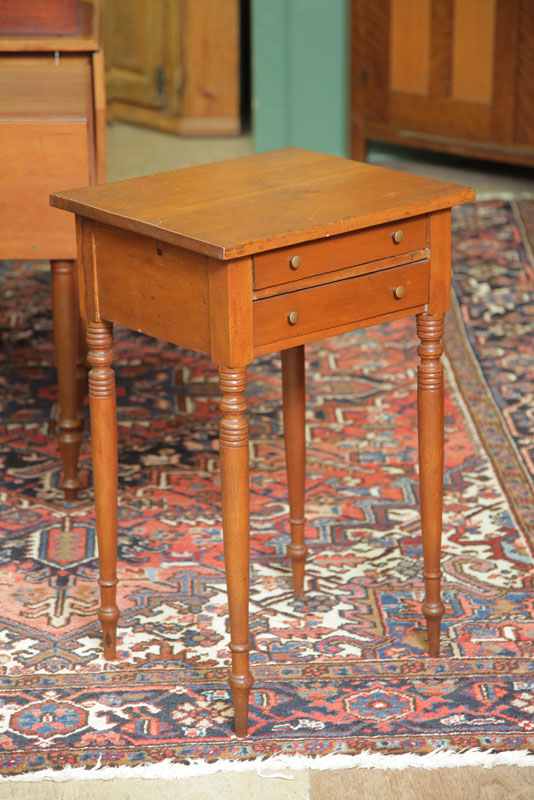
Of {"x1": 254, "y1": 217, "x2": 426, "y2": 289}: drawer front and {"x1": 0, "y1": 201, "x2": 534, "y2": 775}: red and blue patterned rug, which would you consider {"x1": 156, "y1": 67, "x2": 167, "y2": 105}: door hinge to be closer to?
{"x1": 0, "y1": 201, "x2": 534, "y2": 775}: red and blue patterned rug

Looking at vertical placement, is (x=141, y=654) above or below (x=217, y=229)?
below

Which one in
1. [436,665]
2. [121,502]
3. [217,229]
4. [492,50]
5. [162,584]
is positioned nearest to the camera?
[217,229]

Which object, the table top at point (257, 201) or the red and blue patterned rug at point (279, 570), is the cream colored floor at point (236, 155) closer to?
the red and blue patterned rug at point (279, 570)

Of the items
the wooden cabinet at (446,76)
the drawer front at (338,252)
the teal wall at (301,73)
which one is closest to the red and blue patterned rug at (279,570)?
the drawer front at (338,252)

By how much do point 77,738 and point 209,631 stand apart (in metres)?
0.46

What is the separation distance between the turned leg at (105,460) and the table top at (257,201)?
266mm

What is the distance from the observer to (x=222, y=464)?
2.29 metres

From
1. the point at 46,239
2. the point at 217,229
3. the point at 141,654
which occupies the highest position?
the point at 217,229

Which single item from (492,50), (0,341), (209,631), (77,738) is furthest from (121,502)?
(492,50)

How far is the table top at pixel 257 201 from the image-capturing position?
2170 mm

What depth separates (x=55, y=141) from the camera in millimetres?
3021

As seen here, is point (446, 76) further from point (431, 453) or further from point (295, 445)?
point (431, 453)

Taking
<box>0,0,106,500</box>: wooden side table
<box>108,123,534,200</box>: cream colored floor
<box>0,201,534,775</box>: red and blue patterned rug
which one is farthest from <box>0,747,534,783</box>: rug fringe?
<box>108,123,534,200</box>: cream colored floor

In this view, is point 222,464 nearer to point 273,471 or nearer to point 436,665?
point 436,665
